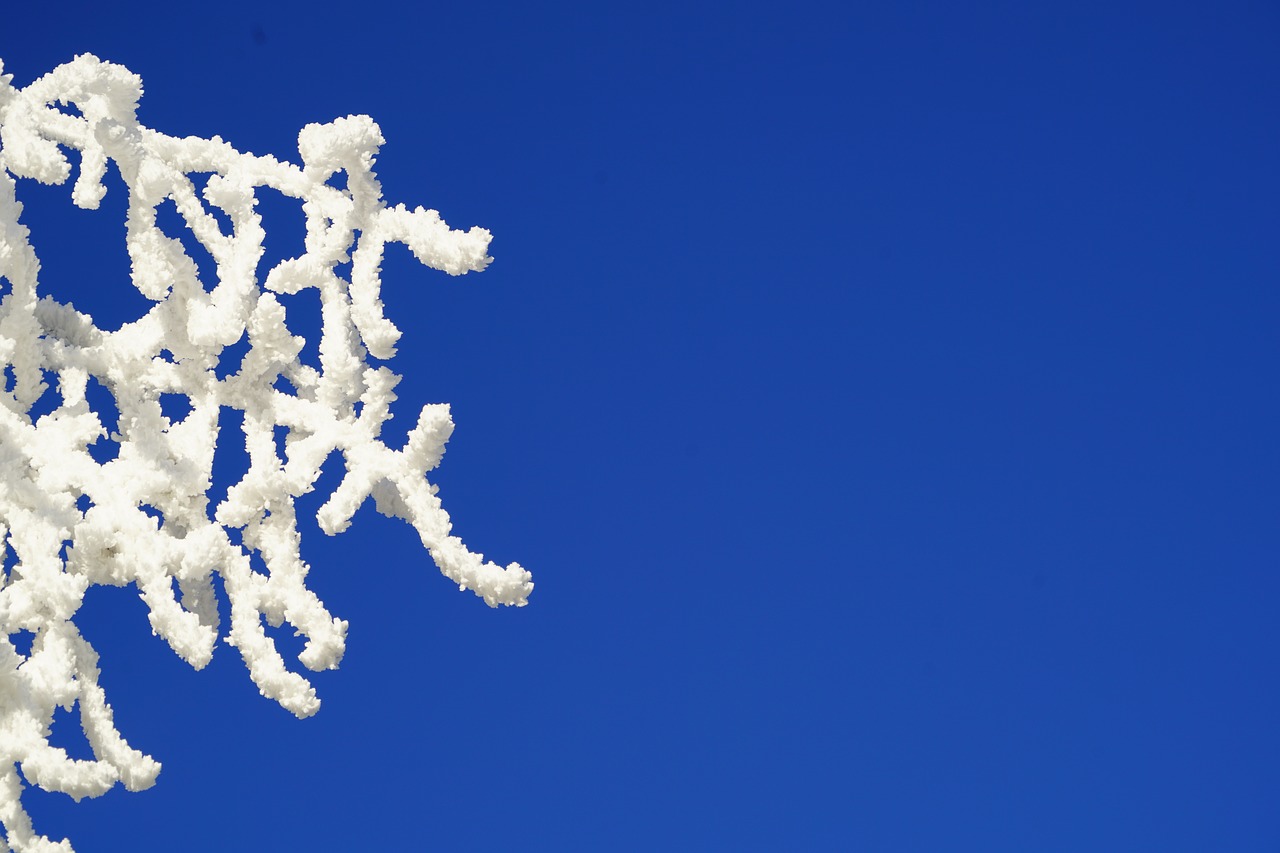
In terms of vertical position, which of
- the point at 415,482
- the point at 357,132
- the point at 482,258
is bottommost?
the point at 415,482

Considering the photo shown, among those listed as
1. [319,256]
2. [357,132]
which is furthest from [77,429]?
[357,132]

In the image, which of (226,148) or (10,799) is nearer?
(10,799)

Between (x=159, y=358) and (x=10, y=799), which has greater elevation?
(x=159, y=358)

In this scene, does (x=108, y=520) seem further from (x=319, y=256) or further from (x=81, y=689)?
(x=319, y=256)

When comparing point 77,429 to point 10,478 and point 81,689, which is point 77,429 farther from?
point 81,689

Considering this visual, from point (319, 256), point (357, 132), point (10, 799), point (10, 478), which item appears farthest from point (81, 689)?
point (357, 132)

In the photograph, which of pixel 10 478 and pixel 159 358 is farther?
pixel 159 358
